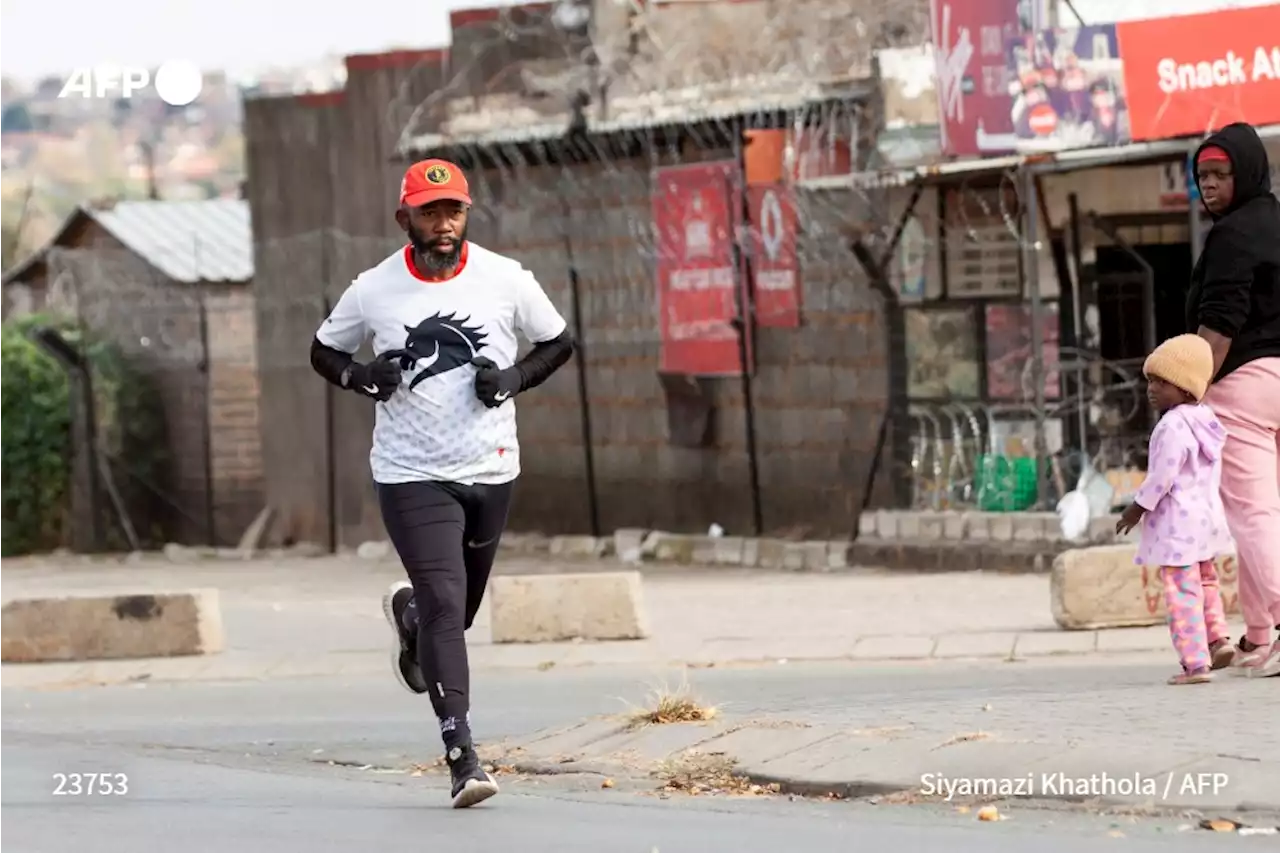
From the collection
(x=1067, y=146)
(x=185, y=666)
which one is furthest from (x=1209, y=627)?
(x=1067, y=146)

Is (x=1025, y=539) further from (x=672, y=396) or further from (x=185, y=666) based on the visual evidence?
(x=185, y=666)

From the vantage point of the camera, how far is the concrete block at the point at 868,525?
1819 cm

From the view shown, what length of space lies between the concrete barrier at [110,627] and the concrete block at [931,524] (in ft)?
20.1

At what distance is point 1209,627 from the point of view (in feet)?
30.0

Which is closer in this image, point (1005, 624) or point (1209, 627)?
Answer: point (1209, 627)

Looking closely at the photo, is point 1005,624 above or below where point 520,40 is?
below

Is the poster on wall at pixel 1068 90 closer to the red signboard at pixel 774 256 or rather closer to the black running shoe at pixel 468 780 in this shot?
the red signboard at pixel 774 256

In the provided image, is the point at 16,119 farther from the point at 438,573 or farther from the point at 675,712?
the point at 438,573

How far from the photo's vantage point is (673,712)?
8.52 meters

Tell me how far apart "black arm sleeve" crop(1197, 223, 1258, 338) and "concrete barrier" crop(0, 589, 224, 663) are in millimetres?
5921

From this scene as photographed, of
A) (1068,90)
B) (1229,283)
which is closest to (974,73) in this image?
(1068,90)

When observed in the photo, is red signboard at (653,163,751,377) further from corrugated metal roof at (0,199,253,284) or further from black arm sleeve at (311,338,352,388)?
black arm sleeve at (311,338,352,388)

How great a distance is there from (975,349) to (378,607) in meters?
4.72

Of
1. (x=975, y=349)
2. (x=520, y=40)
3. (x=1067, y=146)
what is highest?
(x=520, y=40)
